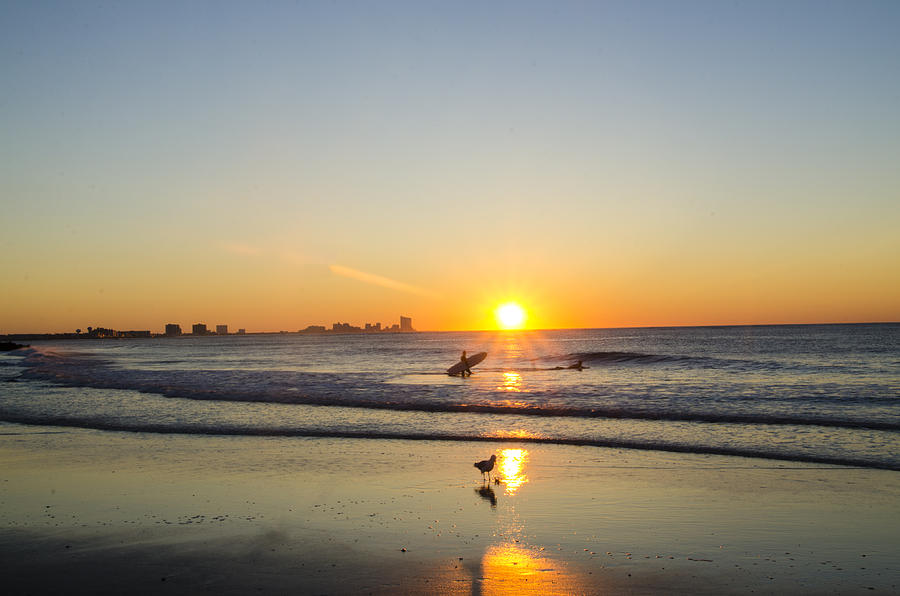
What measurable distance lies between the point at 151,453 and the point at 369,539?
7.45 meters

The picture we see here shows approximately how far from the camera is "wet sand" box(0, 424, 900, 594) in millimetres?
6203

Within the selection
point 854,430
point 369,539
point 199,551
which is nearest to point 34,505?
point 199,551

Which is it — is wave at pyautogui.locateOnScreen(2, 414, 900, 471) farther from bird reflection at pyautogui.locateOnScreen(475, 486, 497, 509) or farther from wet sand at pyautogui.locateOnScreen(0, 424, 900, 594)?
bird reflection at pyautogui.locateOnScreen(475, 486, 497, 509)

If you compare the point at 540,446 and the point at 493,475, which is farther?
the point at 540,446

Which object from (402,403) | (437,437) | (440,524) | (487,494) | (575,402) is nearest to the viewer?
(440,524)

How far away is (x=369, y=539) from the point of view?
7359mm

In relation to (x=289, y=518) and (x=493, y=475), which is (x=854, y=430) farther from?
(x=289, y=518)

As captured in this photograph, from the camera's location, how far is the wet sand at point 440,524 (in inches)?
244

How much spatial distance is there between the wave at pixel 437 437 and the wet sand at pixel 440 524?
2.50ft

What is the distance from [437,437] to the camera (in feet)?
48.6

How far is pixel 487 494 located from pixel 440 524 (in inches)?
62.4

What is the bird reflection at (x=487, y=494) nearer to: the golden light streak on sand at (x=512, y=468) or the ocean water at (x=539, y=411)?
the golden light streak on sand at (x=512, y=468)

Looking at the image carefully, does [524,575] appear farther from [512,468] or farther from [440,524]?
[512,468]

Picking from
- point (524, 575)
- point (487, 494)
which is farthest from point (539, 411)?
point (524, 575)
